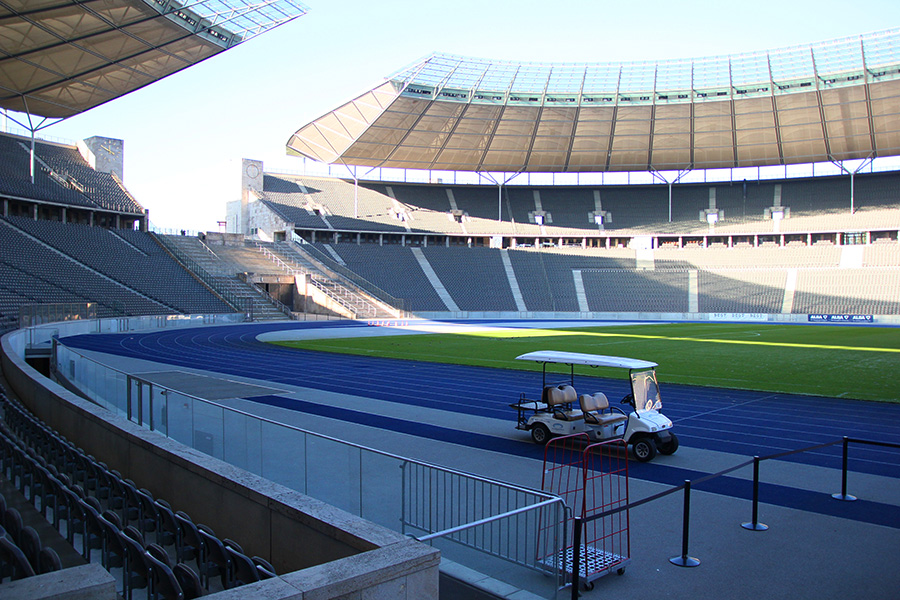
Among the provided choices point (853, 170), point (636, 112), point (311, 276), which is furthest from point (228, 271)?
point (853, 170)

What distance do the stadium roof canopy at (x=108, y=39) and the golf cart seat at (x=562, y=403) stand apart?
28.6 meters

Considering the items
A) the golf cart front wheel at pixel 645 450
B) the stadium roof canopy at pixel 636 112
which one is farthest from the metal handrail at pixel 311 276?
the golf cart front wheel at pixel 645 450

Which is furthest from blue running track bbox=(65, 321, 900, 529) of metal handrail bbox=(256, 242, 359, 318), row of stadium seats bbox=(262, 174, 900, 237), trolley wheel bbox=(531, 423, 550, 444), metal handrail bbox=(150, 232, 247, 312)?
row of stadium seats bbox=(262, 174, 900, 237)

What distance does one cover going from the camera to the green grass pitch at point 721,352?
20016 mm

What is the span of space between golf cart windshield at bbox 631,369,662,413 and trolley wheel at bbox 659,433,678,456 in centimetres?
67

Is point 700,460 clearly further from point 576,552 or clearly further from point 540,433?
point 576,552

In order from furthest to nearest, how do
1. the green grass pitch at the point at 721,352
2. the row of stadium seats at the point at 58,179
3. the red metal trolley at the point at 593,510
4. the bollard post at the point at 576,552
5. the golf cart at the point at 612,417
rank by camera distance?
the row of stadium seats at the point at 58,179, the green grass pitch at the point at 721,352, the golf cart at the point at 612,417, the red metal trolley at the point at 593,510, the bollard post at the point at 576,552

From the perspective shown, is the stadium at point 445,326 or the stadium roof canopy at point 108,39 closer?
the stadium at point 445,326

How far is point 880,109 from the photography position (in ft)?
184

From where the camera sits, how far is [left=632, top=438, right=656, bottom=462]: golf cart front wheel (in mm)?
11086

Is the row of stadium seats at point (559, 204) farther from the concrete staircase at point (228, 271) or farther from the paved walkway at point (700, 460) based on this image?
the paved walkway at point (700, 460)

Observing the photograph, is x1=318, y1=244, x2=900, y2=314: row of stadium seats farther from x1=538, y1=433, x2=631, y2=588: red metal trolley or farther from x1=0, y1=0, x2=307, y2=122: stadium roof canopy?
x1=538, y1=433, x2=631, y2=588: red metal trolley

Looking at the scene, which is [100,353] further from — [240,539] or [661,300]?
[661,300]

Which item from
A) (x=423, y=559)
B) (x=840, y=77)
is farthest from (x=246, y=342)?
(x=840, y=77)
